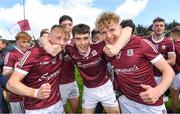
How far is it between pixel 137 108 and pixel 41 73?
1.44 meters

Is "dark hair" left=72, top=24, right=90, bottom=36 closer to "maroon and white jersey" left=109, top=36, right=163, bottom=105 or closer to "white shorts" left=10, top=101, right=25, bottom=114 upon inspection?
"maroon and white jersey" left=109, top=36, right=163, bottom=105

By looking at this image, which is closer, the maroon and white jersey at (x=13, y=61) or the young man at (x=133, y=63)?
the young man at (x=133, y=63)

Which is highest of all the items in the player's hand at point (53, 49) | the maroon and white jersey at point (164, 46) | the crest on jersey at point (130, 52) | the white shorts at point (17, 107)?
the player's hand at point (53, 49)

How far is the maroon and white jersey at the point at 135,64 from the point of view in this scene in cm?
495

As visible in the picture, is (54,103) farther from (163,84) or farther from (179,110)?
(179,110)

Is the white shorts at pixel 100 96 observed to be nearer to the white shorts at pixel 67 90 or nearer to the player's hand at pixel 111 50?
the white shorts at pixel 67 90

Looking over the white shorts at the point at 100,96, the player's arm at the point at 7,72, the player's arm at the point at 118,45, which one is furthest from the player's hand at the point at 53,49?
the player's arm at the point at 7,72

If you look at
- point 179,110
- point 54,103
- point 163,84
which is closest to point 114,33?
point 163,84

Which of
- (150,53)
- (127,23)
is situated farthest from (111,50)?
(127,23)

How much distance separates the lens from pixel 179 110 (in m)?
9.47

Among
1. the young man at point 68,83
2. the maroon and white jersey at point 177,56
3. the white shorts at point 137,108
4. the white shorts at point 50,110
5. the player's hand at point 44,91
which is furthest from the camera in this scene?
the maroon and white jersey at point 177,56

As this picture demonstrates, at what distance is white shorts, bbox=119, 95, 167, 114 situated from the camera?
516cm

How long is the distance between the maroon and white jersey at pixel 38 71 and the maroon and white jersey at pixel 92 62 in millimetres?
890

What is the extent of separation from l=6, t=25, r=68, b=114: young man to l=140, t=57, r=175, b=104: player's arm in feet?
4.78
